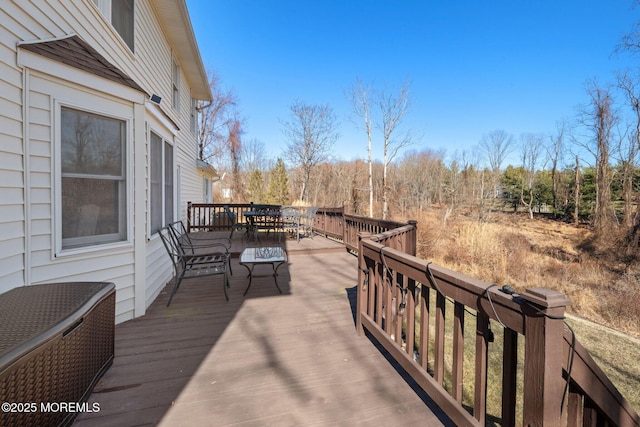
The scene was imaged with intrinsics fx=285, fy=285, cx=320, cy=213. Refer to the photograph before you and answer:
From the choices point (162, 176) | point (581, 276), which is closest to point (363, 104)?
point (581, 276)

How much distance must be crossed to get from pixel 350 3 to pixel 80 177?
12063mm

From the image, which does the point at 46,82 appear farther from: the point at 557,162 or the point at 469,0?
the point at 557,162

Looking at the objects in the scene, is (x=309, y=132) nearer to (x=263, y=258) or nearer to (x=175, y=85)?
(x=175, y=85)

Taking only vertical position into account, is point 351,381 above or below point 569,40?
below

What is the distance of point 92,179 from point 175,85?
5745 mm

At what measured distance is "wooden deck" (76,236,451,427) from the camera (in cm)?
172

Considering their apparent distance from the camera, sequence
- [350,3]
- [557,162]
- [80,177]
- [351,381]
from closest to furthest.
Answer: [351,381], [80,177], [350,3], [557,162]

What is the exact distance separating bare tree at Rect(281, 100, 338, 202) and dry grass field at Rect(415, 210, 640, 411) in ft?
28.5

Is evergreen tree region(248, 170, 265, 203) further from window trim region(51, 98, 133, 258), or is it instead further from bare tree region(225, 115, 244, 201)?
window trim region(51, 98, 133, 258)

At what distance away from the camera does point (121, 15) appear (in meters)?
4.21

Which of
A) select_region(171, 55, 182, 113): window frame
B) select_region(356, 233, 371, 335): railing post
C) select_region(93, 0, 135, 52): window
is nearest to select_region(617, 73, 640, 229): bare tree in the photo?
select_region(356, 233, 371, 335): railing post

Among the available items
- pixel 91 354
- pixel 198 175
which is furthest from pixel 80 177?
pixel 198 175

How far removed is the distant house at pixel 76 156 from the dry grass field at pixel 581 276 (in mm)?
5660

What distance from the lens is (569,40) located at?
1177cm
